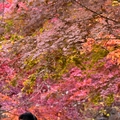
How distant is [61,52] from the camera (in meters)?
3.83

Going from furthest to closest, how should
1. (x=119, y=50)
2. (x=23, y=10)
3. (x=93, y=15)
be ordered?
(x=23, y=10), (x=93, y=15), (x=119, y=50)

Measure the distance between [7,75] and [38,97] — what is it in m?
0.78

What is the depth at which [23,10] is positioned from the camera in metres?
4.12

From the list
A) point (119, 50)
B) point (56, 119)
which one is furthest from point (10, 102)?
point (119, 50)

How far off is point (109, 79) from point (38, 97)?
7.52ft

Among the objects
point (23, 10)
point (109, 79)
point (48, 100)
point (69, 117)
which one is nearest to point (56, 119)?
point (48, 100)

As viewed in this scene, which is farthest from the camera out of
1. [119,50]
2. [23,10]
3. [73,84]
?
[73,84]

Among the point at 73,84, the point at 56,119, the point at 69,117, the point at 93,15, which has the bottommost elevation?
the point at 69,117

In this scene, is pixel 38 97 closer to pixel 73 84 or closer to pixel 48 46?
pixel 73 84

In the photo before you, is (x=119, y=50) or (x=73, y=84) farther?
(x=73, y=84)

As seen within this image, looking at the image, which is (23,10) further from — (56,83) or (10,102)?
(10,102)

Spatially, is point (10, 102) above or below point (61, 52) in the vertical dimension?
below

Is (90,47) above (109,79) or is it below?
above

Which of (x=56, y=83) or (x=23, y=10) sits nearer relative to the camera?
(x=23, y=10)
